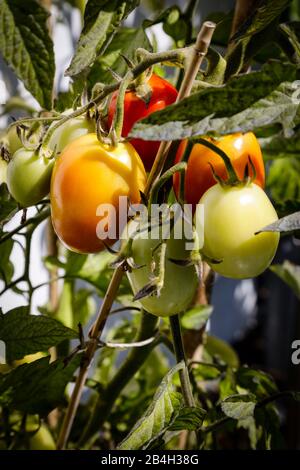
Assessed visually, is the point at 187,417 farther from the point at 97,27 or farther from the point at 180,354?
the point at 97,27

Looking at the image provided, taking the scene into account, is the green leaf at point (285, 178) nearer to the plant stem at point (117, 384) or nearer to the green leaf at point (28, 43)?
the plant stem at point (117, 384)

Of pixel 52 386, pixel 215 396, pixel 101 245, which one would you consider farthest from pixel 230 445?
pixel 101 245

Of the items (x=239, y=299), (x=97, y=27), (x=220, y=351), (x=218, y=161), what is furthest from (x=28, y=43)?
(x=239, y=299)

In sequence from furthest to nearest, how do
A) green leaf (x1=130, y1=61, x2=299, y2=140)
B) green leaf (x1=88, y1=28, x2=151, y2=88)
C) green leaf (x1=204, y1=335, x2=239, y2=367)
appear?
green leaf (x1=204, y1=335, x2=239, y2=367) < green leaf (x1=88, y1=28, x2=151, y2=88) < green leaf (x1=130, y1=61, x2=299, y2=140)

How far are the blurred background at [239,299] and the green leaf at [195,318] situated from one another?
0.31ft

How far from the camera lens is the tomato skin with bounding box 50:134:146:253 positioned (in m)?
0.33

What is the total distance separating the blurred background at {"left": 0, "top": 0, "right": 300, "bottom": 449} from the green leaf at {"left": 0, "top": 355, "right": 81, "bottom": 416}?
0.65ft

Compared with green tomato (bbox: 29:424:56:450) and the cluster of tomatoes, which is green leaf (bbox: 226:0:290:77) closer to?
the cluster of tomatoes

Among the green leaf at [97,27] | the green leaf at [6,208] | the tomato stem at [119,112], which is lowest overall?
Result: the green leaf at [6,208]

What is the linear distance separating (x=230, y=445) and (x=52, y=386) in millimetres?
457

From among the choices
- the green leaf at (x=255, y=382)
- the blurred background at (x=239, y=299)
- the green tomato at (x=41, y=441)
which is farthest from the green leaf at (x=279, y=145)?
the green tomato at (x=41, y=441)

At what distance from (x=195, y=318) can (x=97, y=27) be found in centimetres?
30

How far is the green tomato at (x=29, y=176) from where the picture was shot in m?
0.37

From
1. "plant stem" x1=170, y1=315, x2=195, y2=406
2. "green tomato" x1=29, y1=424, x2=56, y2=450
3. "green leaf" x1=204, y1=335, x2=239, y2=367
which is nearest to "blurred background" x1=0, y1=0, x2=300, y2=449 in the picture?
"green leaf" x1=204, y1=335, x2=239, y2=367
